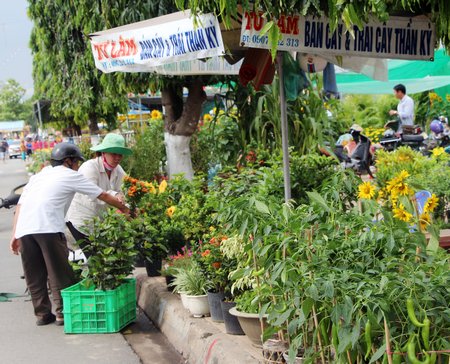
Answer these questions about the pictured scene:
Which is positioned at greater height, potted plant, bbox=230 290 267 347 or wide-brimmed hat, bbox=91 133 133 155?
wide-brimmed hat, bbox=91 133 133 155

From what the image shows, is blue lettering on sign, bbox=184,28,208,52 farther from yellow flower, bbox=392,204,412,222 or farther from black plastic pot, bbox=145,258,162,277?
black plastic pot, bbox=145,258,162,277

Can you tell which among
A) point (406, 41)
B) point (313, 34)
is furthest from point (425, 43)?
point (313, 34)

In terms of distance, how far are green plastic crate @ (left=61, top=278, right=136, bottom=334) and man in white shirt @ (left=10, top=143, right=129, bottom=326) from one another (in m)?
0.44

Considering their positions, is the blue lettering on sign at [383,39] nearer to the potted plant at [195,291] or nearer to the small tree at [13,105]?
the potted plant at [195,291]

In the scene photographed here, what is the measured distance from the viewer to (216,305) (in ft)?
21.6

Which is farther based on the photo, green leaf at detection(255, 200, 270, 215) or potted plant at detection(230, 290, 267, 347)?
potted plant at detection(230, 290, 267, 347)

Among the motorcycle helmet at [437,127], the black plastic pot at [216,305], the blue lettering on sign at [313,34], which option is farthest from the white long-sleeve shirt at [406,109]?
the blue lettering on sign at [313,34]

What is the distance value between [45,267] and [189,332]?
1932 millimetres

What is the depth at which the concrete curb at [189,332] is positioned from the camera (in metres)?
5.68

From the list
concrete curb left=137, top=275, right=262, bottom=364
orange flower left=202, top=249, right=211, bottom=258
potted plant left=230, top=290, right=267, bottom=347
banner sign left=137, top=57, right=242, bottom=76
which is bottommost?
concrete curb left=137, top=275, right=262, bottom=364

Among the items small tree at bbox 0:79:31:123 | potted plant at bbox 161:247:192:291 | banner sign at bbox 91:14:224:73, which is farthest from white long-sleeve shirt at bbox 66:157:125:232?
small tree at bbox 0:79:31:123

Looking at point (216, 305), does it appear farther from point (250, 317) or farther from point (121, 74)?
point (121, 74)

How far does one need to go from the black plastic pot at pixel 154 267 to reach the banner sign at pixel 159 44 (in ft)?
7.41

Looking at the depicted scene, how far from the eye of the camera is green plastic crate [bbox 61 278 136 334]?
23.4 ft
